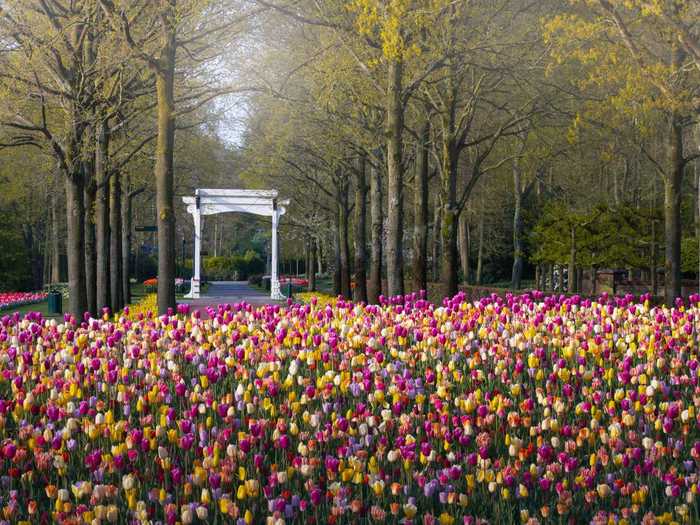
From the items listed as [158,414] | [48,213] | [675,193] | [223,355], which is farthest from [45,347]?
[48,213]

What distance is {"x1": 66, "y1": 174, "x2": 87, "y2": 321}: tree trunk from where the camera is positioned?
14.5m

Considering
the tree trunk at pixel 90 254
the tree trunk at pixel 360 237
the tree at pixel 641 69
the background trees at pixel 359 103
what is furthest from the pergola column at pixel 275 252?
the tree at pixel 641 69

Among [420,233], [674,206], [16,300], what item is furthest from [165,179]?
[16,300]

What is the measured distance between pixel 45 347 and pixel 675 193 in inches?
534

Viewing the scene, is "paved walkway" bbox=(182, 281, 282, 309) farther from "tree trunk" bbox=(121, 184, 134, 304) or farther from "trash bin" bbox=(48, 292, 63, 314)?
"trash bin" bbox=(48, 292, 63, 314)

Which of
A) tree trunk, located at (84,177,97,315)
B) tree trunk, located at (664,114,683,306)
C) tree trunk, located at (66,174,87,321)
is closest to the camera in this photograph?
tree trunk, located at (66,174,87,321)

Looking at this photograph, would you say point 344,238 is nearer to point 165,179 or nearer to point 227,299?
point 227,299

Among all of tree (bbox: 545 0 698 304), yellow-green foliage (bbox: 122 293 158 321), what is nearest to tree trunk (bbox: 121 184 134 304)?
yellow-green foliage (bbox: 122 293 158 321)

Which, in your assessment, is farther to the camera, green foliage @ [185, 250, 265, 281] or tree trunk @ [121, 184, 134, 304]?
green foliage @ [185, 250, 265, 281]

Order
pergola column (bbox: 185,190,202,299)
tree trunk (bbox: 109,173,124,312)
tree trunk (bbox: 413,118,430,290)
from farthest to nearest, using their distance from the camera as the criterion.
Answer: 1. pergola column (bbox: 185,190,202,299)
2. tree trunk (bbox: 109,173,124,312)
3. tree trunk (bbox: 413,118,430,290)

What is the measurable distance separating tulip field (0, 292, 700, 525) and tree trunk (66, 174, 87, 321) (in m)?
6.02

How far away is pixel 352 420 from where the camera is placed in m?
5.20

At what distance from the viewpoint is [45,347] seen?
7.62 m

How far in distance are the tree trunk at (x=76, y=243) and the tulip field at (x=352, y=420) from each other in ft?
19.8
